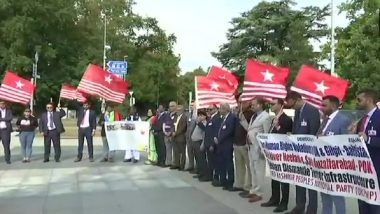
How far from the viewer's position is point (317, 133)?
898cm

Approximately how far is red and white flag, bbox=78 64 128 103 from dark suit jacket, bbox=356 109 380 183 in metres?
13.0

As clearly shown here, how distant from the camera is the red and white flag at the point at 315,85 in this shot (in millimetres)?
Answer: 10812

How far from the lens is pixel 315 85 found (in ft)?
35.7

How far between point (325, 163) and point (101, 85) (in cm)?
1218

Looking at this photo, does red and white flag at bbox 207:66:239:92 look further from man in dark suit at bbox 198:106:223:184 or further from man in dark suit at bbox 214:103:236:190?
man in dark suit at bbox 214:103:236:190

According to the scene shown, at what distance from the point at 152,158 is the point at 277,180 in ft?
27.8

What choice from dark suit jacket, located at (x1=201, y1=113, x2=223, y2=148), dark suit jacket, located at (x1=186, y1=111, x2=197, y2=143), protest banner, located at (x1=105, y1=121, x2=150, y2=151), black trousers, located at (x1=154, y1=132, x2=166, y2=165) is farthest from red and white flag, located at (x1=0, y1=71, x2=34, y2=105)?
dark suit jacket, located at (x1=201, y1=113, x2=223, y2=148)

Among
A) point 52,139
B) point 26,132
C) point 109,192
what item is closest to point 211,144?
point 109,192

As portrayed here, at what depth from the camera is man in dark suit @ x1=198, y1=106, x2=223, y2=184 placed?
42.9ft

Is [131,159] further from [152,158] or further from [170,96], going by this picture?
[170,96]

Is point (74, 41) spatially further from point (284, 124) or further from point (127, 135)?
point (284, 124)

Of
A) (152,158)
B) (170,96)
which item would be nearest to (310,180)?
(152,158)

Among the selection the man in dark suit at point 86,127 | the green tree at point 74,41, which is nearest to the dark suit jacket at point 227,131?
the man in dark suit at point 86,127

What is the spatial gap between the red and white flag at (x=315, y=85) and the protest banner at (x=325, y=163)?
3.88 ft
